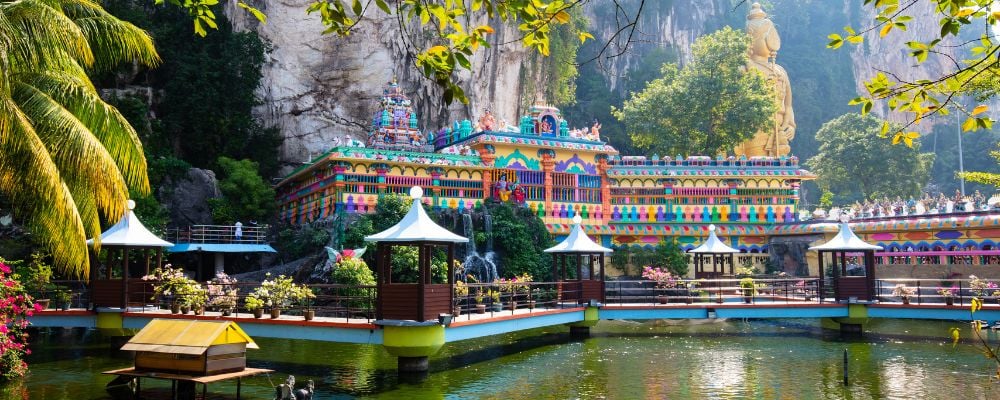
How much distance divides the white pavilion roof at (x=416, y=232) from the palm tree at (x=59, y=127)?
454 cm

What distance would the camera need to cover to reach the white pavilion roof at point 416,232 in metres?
15.3

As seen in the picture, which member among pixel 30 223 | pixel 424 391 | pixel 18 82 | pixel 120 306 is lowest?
pixel 424 391

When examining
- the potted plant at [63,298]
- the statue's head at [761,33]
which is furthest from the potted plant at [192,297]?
the statue's head at [761,33]

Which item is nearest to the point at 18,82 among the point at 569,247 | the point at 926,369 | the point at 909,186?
A: the point at 569,247

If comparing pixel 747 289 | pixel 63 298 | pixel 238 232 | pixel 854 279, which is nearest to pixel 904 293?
pixel 854 279

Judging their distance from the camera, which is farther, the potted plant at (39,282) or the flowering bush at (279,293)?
the potted plant at (39,282)

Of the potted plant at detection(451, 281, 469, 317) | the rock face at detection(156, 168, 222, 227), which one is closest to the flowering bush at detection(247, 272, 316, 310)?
the potted plant at detection(451, 281, 469, 317)

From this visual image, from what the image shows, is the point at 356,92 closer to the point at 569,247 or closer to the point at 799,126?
the point at 569,247

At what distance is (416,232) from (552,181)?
55.7 ft

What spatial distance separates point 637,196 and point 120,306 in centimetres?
2110

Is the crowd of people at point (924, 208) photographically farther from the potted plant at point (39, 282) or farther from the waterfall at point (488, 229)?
the potted plant at point (39, 282)

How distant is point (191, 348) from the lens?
39.5 feet

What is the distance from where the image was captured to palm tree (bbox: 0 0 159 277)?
12.4 metres

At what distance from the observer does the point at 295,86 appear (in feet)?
124
